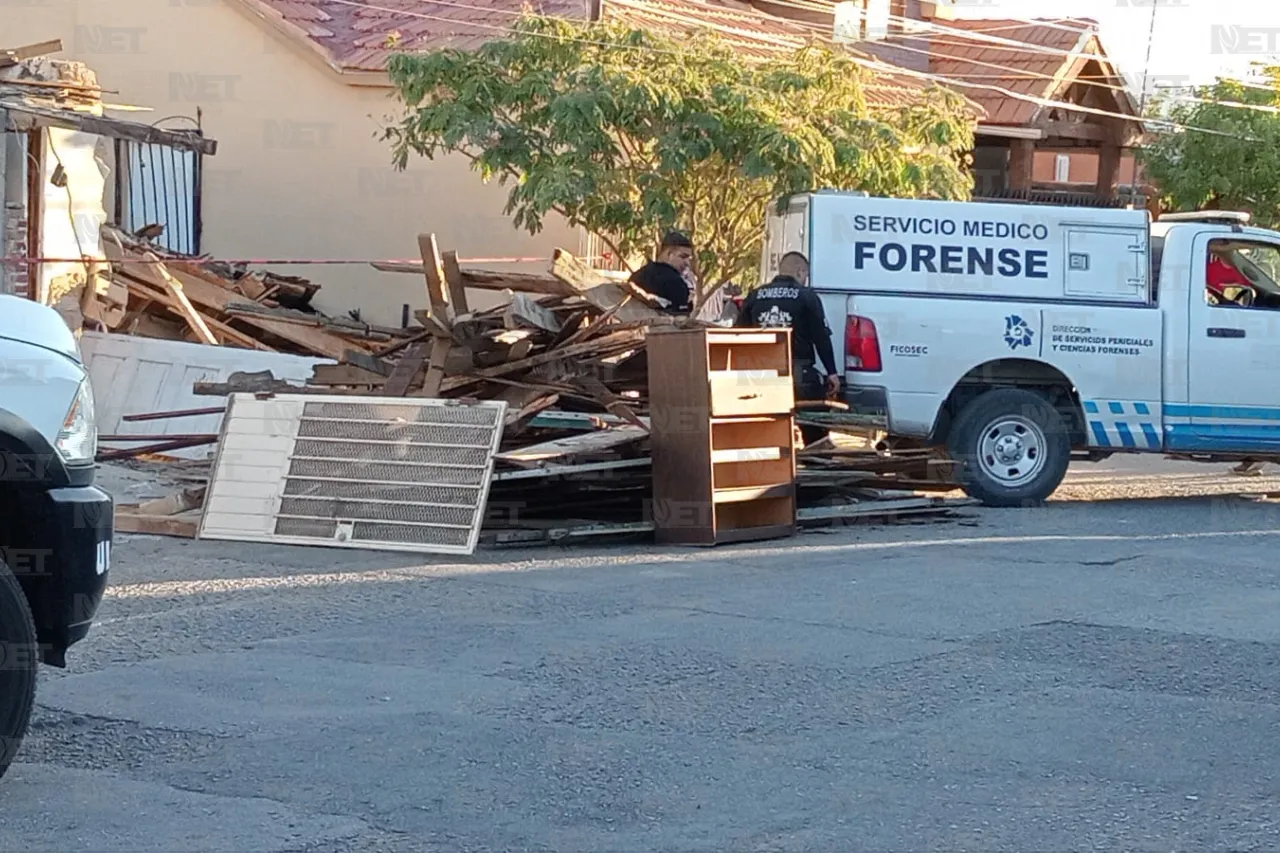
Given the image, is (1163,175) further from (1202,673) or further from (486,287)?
(1202,673)

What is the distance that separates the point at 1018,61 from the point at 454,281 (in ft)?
71.3

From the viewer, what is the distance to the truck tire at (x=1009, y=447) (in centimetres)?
1317

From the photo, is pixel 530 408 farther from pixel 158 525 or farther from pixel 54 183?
pixel 54 183

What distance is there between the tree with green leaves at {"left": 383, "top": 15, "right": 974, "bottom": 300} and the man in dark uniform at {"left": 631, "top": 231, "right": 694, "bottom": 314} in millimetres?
2987

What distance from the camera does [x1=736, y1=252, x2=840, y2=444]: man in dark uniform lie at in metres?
12.7

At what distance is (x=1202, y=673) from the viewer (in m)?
7.55

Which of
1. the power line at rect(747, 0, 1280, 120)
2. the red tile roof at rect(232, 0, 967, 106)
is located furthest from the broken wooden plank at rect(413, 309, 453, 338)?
the power line at rect(747, 0, 1280, 120)

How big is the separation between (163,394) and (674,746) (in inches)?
403

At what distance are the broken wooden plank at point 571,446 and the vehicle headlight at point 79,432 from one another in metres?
5.25

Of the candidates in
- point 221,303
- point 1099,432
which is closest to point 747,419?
point 1099,432

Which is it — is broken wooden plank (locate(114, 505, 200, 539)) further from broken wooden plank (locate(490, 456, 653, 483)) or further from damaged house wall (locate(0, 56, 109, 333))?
damaged house wall (locate(0, 56, 109, 333))

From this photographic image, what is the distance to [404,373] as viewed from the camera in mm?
11828

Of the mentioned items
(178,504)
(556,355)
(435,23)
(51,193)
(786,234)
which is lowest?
(178,504)

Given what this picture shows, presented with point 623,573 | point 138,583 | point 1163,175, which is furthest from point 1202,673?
point 1163,175
